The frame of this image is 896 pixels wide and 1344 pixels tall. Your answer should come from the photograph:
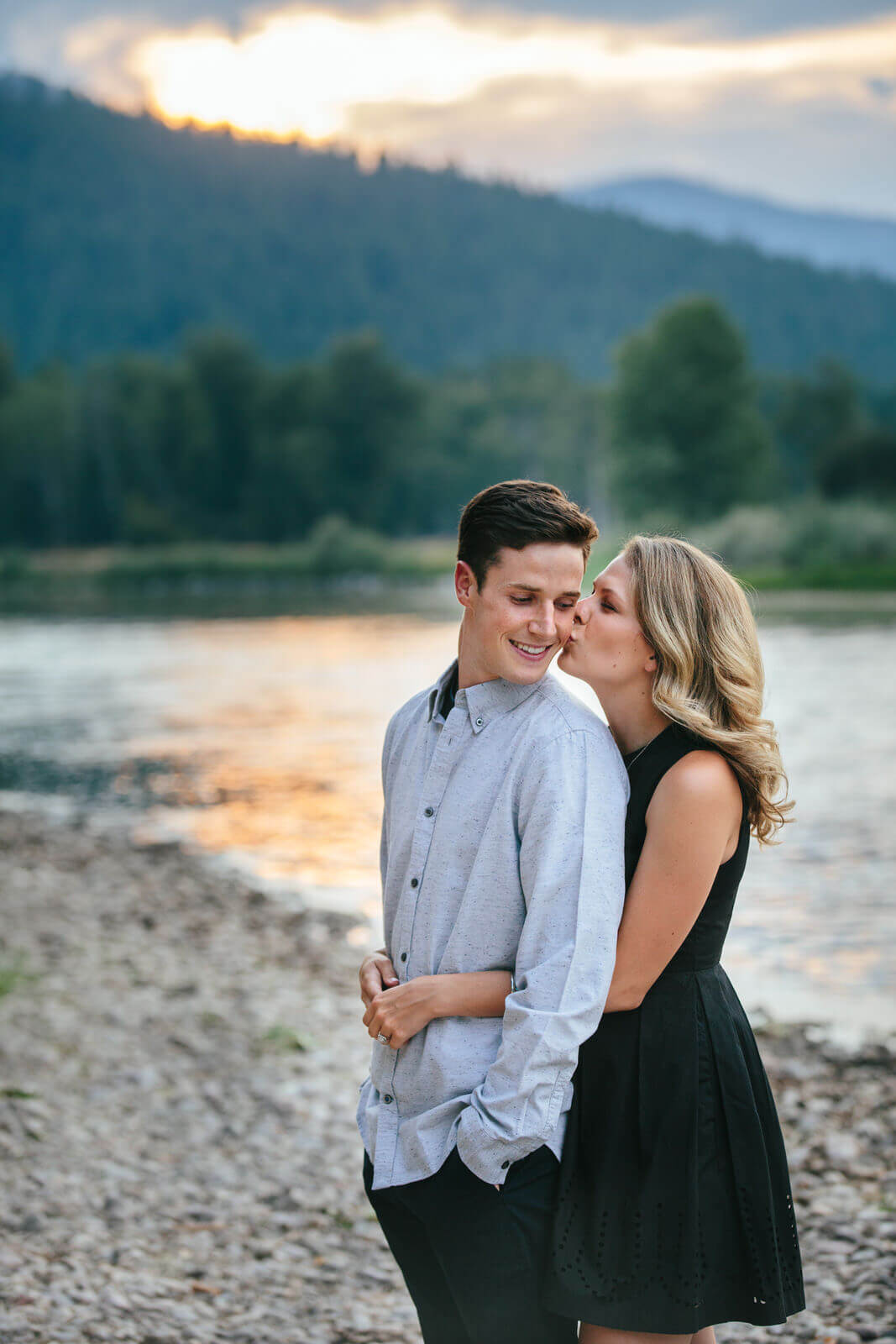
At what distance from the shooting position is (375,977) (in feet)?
8.56

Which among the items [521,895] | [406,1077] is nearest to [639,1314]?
[406,1077]

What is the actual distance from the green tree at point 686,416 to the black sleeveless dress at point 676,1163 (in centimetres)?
6373

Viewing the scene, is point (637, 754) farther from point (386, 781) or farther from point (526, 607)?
point (386, 781)

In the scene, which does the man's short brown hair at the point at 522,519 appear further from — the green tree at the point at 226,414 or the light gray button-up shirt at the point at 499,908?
the green tree at the point at 226,414

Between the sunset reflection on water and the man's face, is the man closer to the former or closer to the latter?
the man's face

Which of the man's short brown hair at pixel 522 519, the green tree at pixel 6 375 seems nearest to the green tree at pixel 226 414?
the green tree at pixel 6 375

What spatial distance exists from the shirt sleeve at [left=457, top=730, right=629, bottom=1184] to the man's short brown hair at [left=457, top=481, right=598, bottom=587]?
402 mm

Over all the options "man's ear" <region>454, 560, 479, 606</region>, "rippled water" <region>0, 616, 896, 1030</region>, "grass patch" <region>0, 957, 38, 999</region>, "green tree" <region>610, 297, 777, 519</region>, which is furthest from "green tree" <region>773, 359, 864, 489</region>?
"man's ear" <region>454, 560, 479, 606</region>

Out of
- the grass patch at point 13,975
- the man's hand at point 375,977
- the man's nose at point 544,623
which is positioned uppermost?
the man's nose at point 544,623

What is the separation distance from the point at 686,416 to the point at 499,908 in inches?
2604

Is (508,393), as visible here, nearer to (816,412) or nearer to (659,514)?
(816,412)

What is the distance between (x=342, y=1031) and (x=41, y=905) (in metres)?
3.60

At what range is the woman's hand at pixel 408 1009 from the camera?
2422 mm

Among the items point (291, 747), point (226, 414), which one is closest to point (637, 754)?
point (291, 747)
